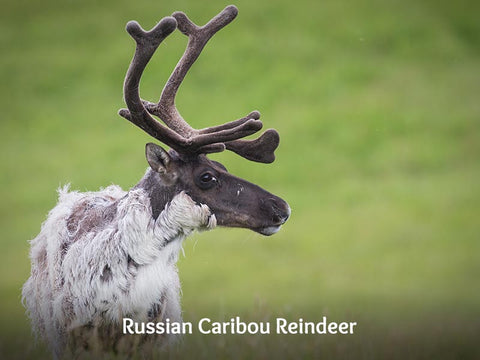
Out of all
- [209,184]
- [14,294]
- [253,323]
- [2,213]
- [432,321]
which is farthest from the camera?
[2,213]

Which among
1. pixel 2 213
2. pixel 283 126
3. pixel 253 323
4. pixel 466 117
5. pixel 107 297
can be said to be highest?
pixel 466 117

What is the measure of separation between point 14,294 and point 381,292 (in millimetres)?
10679

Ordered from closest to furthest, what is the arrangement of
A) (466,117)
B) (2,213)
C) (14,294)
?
(14,294), (2,213), (466,117)

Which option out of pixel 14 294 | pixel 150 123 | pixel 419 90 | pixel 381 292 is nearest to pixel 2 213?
pixel 14 294

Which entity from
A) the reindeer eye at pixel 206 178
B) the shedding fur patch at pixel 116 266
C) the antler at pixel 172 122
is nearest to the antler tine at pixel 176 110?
the antler at pixel 172 122

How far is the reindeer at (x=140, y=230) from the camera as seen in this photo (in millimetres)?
7043

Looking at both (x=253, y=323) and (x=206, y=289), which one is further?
(x=206, y=289)

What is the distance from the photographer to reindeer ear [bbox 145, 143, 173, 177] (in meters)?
7.27

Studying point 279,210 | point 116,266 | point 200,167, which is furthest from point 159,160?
point 279,210

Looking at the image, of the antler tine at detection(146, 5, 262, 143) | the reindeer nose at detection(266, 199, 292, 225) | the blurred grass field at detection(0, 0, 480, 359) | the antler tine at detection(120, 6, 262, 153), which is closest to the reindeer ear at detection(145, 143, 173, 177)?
the antler tine at detection(120, 6, 262, 153)

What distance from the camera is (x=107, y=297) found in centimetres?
700

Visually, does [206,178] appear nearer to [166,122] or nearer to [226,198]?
[226,198]

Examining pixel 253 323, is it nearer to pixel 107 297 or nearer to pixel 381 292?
pixel 107 297

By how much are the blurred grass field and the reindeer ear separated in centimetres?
1746
